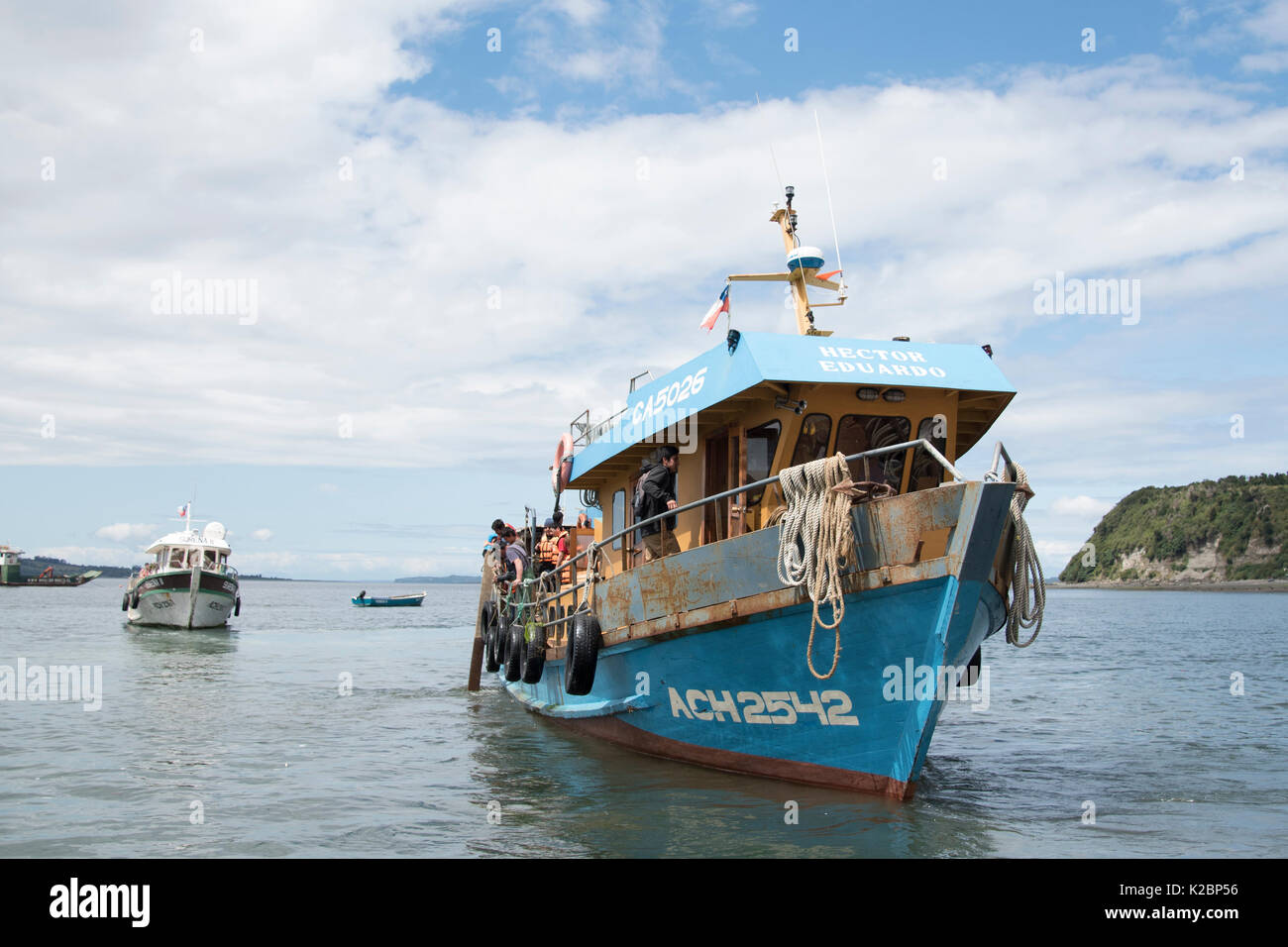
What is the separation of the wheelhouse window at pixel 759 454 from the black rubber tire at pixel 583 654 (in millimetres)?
2266

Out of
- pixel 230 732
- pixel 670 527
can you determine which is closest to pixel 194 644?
pixel 230 732

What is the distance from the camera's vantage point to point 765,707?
8297mm

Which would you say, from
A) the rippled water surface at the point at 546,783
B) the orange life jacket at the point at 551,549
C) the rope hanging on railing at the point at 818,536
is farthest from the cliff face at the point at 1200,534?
the rope hanging on railing at the point at 818,536

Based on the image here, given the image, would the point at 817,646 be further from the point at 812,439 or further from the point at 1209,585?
the point at 1209,585

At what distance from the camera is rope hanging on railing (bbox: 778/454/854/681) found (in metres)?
7.14

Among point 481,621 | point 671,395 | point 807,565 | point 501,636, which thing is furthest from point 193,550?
point 807,565

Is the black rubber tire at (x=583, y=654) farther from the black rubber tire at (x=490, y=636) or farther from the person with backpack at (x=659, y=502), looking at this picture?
the black rubber tire at (x=490, y=636)

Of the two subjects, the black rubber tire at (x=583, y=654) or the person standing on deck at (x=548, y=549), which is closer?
the black rubber tire at (x=583, y=654)

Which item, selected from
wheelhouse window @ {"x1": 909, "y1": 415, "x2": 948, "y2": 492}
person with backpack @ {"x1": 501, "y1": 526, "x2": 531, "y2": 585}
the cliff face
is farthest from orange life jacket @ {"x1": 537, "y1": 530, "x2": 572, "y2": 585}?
the cliff face

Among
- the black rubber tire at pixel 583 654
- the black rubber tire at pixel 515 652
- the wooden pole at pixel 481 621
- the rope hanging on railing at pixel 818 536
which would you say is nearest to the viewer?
the rope hanging on railing at pixel 818 536

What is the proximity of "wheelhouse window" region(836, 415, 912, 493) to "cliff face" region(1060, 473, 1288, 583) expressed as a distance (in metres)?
114

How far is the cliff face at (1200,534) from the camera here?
342 ft

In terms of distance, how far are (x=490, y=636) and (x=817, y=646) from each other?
952 cm
